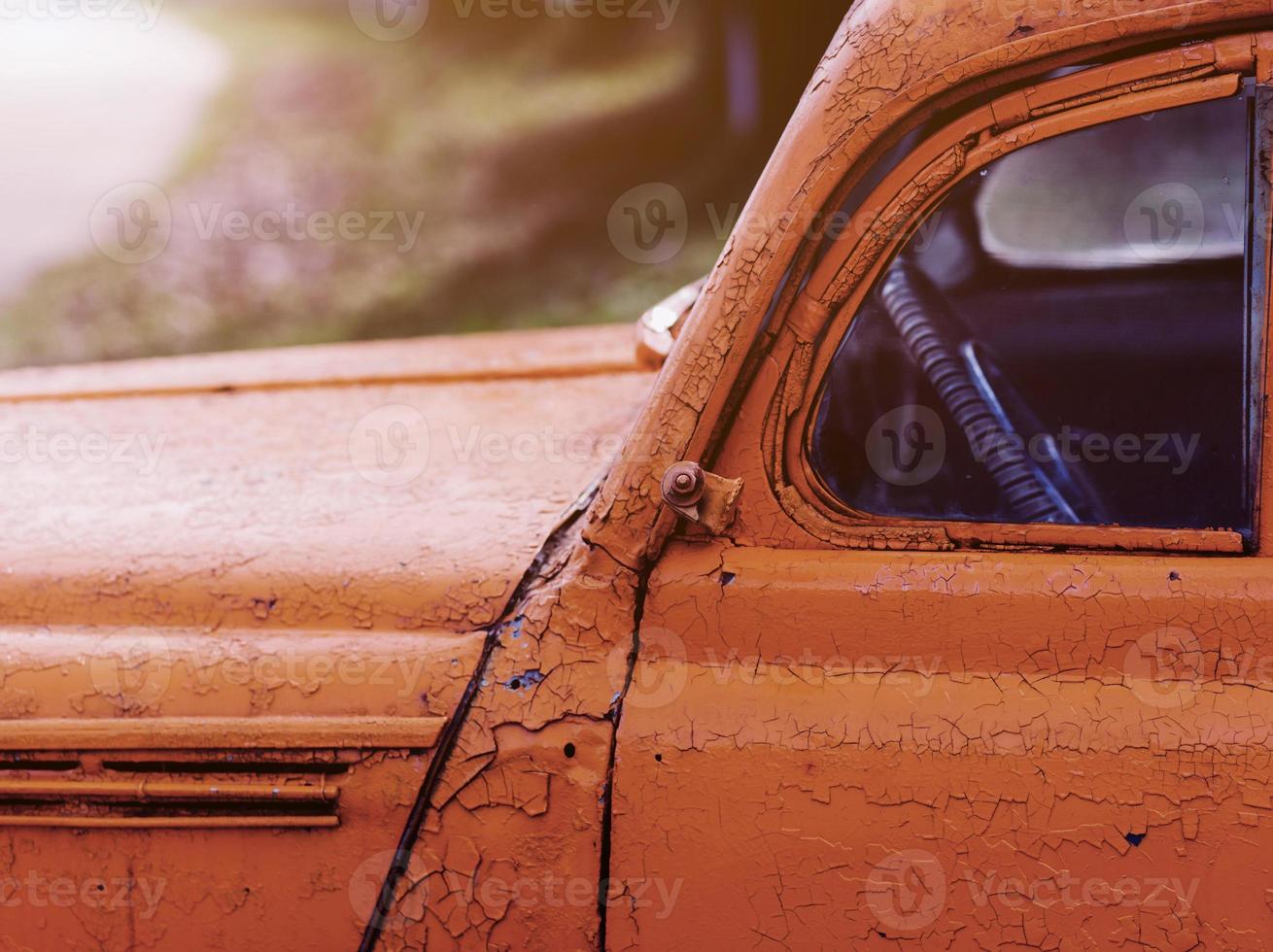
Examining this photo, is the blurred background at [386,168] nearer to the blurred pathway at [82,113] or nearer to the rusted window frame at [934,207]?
the blurred pathway at [82,113]

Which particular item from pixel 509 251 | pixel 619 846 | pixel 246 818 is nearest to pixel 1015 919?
pixel 619 846

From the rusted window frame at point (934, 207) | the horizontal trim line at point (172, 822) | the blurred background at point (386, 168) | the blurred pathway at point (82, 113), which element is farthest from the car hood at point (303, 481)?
the blurred pathway at point (82, 113)

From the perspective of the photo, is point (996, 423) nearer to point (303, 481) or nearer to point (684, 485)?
point (684, 485)

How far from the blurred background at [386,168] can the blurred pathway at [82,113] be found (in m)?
0.02

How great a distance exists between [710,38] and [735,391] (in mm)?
7719

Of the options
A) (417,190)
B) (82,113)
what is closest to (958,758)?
(417,190)

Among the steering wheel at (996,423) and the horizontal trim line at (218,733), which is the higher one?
the steering wheel at (996,423)

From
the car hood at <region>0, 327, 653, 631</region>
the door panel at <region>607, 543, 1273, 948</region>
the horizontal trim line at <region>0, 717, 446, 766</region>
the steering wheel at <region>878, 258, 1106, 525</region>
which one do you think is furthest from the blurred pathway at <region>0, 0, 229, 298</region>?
the door panel at <region>607, 543, 1273, 948</region>

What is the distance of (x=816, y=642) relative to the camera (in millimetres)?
1446

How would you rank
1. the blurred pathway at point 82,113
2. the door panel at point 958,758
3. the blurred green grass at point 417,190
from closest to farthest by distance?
1. the door panel at point 958,758
2. the blurred green grass at point 417,190
3. the blurred pathway at point 82,113

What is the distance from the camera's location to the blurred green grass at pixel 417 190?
7891 millimetres

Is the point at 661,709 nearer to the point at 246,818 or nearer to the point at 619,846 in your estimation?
the point at 619,846

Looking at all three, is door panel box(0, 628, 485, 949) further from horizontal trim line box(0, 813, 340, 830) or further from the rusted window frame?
the rusted window frame

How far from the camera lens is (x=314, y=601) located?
1.58 m
